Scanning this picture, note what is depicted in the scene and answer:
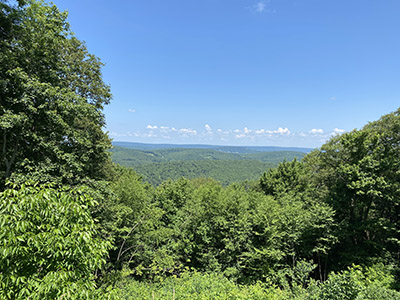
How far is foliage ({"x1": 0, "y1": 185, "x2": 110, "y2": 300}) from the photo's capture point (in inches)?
102

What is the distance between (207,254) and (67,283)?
15498 mm

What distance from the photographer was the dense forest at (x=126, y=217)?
2.93 meters

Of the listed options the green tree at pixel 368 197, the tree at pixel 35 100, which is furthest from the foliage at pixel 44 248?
the green tree at pixel 368 197

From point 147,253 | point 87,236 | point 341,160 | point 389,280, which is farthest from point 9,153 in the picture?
point 341,160

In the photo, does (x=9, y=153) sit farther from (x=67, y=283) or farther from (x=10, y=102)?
(x=67, y=283)

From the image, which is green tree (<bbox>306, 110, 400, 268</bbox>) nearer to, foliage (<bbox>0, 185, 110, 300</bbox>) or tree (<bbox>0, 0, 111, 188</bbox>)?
foliage (<bbox>0, 185, 110, 300</bbox>)

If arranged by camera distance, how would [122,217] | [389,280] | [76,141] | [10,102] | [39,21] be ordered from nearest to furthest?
[10,102], [39,21], [76,141], [389,280], [122,217]

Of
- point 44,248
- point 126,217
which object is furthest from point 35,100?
point 126,217

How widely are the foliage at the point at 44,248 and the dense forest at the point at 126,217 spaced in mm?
19

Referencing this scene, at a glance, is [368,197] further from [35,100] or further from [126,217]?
[35,100]

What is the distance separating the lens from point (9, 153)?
29.7ft

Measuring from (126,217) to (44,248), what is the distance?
40.6ft

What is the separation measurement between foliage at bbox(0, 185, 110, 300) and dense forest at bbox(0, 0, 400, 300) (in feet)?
0.06

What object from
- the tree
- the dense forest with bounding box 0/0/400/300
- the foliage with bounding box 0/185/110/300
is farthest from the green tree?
the tree
